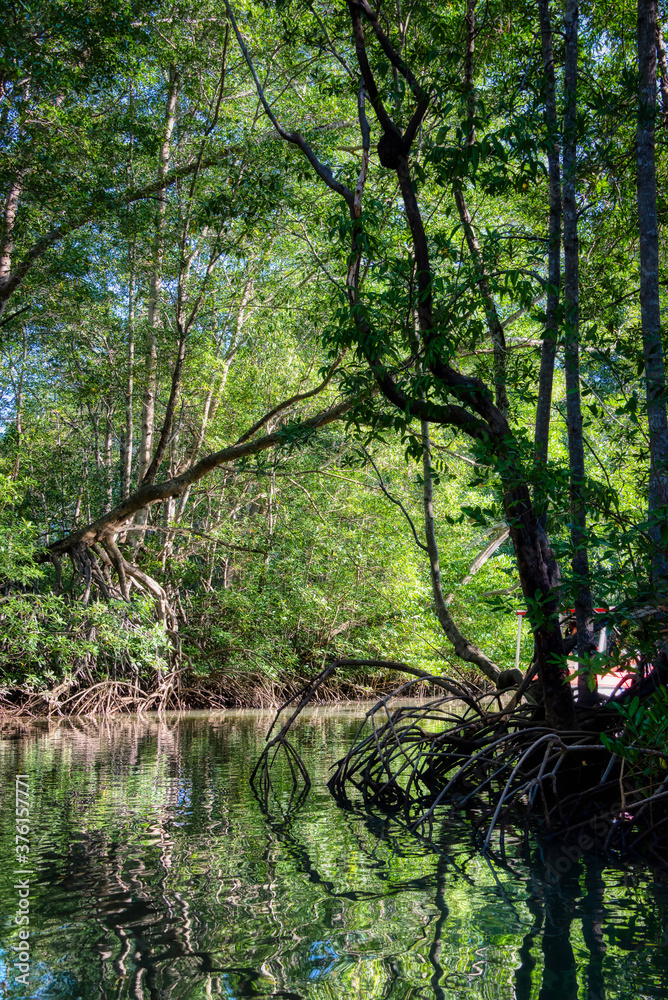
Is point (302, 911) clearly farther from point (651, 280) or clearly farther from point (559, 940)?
point (651, 280)

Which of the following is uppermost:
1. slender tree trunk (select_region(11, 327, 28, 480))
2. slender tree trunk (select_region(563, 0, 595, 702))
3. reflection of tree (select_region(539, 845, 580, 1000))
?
slender tree trunk (select_region(11, 327, 28, 480))

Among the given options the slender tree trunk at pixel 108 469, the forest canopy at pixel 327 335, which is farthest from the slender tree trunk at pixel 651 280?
the slender tree trunk at pixel 108 469

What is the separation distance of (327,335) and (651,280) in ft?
6.26

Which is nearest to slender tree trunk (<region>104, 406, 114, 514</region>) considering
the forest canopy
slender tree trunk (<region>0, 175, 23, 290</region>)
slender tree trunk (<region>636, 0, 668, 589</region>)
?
the forest canopy

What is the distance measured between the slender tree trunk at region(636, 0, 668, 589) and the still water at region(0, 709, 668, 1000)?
5.05ft

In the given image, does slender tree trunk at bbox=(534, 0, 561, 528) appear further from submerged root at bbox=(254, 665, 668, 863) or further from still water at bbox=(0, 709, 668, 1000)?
still water at bbox=(0, 709, 668, 1000)

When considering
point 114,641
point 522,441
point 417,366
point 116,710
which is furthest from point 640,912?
point 116,710

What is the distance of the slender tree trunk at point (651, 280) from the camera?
415 centimetres

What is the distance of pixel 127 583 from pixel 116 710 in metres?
1.91

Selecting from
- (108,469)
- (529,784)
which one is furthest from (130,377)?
(529,784)

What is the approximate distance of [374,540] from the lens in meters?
Answer: 16.0

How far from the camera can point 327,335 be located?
510cm

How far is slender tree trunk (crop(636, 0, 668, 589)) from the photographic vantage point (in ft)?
13.6

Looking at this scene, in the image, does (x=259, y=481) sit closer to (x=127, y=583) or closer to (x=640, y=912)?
(x=127, y=583)
